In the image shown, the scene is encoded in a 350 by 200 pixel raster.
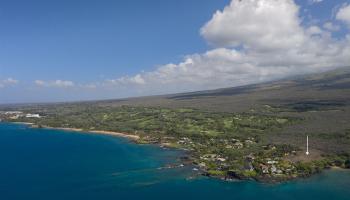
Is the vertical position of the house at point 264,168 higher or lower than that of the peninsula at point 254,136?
lower

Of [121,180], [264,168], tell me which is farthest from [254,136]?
[121,180]

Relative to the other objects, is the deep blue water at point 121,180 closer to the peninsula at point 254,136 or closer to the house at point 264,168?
the peninsula at point 254,136

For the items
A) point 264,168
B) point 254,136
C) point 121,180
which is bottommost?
point 121,180

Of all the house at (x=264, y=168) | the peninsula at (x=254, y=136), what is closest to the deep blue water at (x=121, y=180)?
the peninsula at (x=254, y=136)

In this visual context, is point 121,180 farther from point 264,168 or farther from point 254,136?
point 254,136

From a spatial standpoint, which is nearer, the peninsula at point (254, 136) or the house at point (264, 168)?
the house at point (264, 168)

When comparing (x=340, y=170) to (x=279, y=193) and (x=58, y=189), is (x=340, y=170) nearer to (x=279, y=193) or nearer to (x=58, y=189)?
(x=279, y=193)

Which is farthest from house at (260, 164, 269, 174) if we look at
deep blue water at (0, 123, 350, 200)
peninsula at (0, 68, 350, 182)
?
deep blue water at (0, 123, 350, 200)

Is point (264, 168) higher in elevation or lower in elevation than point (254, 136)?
lower
